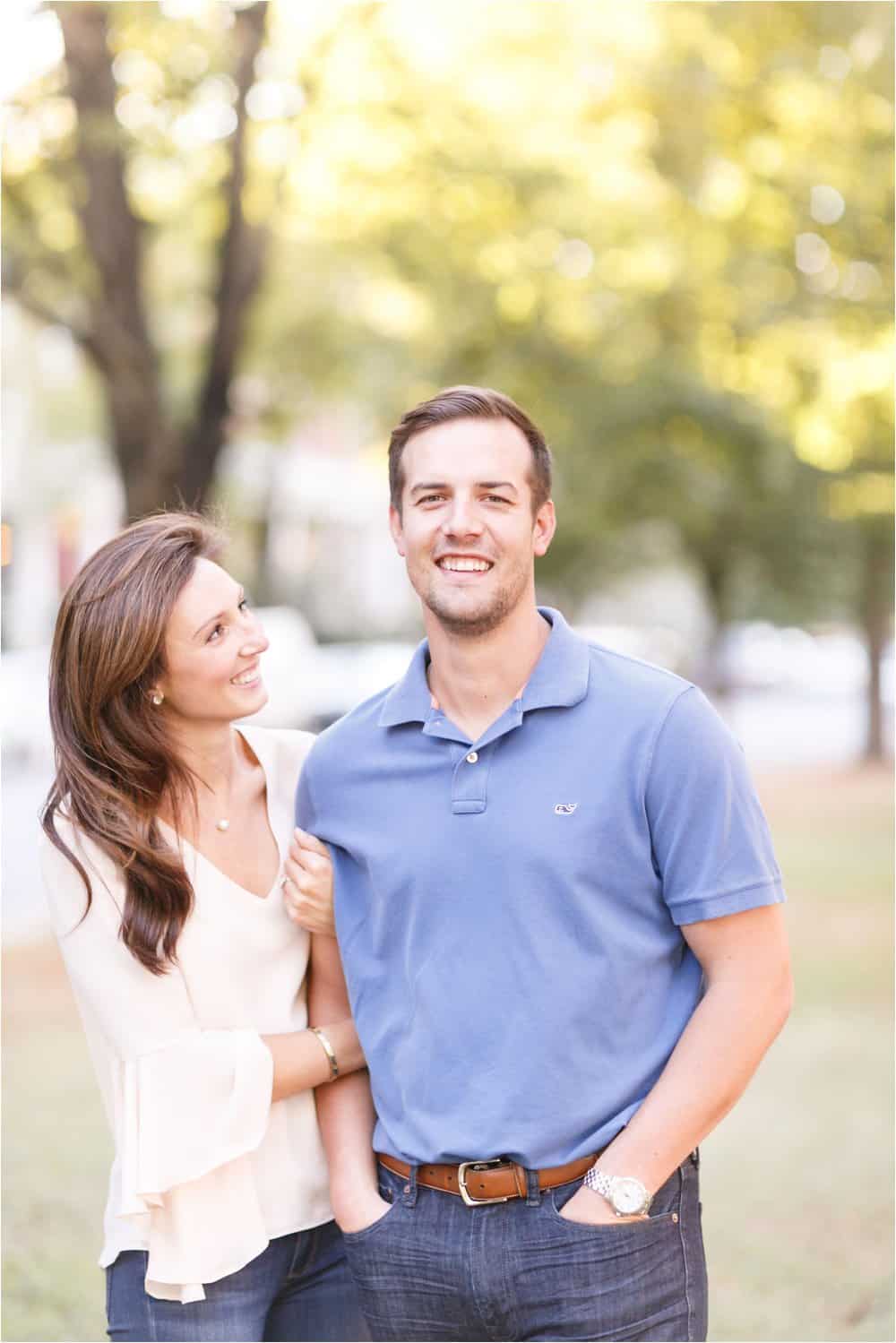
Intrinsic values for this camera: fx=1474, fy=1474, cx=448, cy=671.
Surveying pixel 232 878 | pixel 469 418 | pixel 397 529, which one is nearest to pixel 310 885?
pixel 232 878

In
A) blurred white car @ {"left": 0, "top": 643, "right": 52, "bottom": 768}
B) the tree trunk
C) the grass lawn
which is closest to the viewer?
the grass lawn

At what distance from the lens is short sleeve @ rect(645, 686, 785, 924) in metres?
2.60

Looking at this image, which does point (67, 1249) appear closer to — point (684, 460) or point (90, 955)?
point (90, 955)

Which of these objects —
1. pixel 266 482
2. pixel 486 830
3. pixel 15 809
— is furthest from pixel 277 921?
pixel 266 482

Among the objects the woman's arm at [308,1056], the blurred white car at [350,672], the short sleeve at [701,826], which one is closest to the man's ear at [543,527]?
the short sleeve at [701,826]

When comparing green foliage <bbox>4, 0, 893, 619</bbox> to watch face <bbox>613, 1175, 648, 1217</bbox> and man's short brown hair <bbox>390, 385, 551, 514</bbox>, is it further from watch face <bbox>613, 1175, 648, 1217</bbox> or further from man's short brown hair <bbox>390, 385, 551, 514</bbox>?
watch face <bbox>613, 1175, 648, 1217</bbox>

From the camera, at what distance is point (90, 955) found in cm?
279

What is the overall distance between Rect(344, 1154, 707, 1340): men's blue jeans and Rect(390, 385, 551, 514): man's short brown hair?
1313 mm

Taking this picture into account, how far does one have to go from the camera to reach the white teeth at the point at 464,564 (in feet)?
9.17

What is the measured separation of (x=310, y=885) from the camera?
2.88 meters

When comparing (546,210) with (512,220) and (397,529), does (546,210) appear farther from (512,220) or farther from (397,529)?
(397,529)

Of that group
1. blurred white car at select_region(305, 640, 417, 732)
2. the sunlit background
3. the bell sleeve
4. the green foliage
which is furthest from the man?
blurred white car at select_region(305, 640, 417, 732)

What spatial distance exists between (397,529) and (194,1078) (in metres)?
1.13

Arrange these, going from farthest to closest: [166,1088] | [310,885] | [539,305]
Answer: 1. [539,305]
2. [310,885]
3. [166,1088]
